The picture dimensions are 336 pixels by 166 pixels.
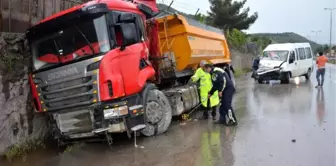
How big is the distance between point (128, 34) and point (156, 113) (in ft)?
5.62

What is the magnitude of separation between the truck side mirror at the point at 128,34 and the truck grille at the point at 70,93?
89cm

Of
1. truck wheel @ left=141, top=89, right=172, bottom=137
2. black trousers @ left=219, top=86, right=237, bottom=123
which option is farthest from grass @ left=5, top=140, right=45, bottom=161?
black trousers @ left=219, top=86, right=237, bottom=123

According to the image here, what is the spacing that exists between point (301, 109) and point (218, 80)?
3058mm

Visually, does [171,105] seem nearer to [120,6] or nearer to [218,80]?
[218,80]

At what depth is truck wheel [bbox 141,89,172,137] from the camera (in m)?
6.73

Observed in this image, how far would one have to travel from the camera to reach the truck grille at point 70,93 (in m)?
5.70

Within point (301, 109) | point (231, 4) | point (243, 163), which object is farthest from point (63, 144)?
point (231, 4)

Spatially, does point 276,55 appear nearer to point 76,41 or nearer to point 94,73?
point 76,41

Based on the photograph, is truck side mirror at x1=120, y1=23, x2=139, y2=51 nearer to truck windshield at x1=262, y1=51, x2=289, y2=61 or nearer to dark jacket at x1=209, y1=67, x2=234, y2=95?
dark jacket at x1=209, y1=67, x2=234, y2=95

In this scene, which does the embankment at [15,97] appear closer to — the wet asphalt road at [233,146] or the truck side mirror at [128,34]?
the wet asphalt road at [233,146]

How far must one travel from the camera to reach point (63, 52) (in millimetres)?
6027

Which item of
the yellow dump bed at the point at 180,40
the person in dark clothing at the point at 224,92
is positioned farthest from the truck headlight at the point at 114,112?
the yellow dump bed at the point at 180,40

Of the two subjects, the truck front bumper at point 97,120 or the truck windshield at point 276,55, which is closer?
the truck front bumper at point 97,120

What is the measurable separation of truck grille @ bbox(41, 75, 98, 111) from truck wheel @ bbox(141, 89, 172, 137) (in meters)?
1.30
